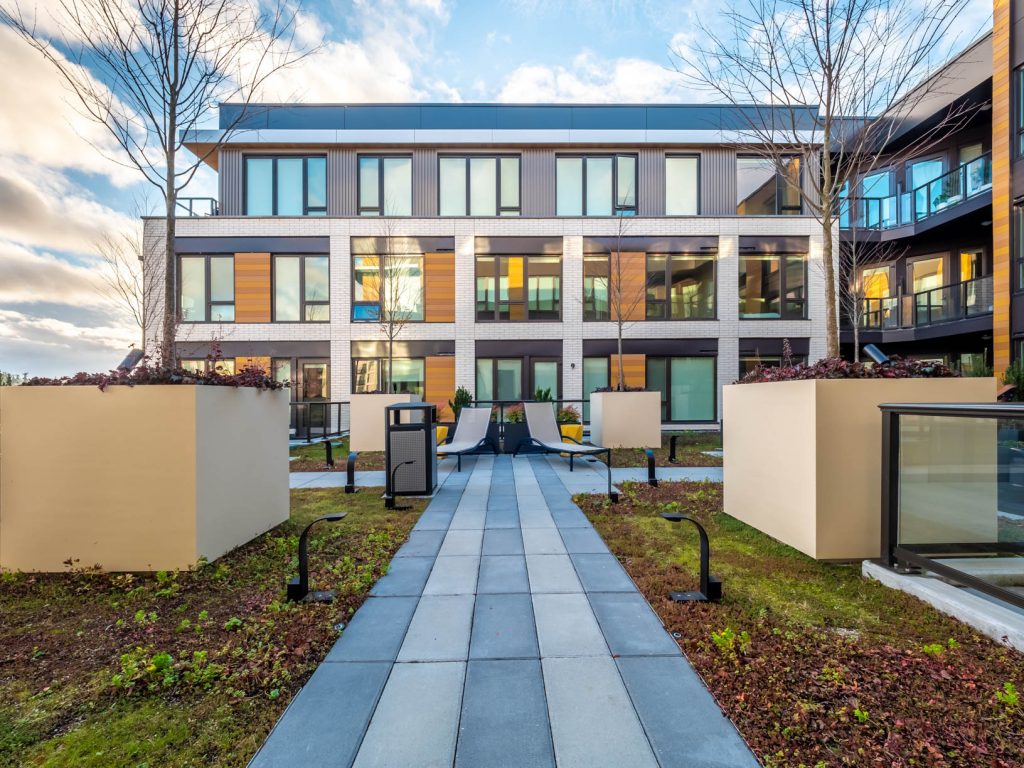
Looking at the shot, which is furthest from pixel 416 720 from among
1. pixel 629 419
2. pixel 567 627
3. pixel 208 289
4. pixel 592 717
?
pixel 208 289

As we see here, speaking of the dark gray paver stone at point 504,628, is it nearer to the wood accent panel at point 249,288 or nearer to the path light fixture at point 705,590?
the path light fixture at point 705,590

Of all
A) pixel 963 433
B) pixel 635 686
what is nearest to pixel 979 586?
pixel 963 433

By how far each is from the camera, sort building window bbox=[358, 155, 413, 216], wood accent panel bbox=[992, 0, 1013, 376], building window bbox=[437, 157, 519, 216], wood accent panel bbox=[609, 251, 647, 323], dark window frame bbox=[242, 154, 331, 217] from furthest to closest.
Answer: building window bbox=[437, 157, 519, 216], building window bbox=[358, 155, 413, 216], dark window frame bbox=[242, 154, 331, 217], wood accent panel bbox=[609, 251, 647, 323], wood accent panel bbox=[992, 0, 1013, 376]

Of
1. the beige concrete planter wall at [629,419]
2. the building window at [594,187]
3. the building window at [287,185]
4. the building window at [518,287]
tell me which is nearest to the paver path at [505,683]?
the beige concrete planter wall at [629,419]

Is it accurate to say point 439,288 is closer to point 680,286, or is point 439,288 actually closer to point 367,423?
point 367,423

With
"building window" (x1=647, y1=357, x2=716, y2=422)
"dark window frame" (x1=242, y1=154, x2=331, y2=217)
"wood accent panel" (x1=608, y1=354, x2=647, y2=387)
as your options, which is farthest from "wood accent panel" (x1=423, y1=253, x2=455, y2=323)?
"building window" (x1=647, y1=357, x2=716, y2=422)

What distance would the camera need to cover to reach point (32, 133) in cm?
586

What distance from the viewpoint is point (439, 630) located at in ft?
10.0

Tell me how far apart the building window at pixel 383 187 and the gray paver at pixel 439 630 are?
16.0 metres

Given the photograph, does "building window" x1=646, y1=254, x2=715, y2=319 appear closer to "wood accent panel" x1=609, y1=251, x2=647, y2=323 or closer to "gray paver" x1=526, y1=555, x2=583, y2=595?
"wood accent panel" x1=609, y1=251, x2=647, y2=323

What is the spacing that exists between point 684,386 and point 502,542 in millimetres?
13771

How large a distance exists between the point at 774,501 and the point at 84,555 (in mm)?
6205

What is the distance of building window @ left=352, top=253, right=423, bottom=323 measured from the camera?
16.6 meters

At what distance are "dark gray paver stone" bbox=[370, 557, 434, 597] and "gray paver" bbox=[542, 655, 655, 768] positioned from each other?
1457 mm
